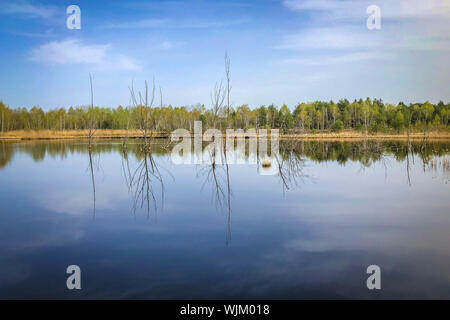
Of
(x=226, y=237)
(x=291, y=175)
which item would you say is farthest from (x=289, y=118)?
(x=226, y=237)

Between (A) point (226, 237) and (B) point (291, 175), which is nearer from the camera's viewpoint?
(A) point (226, 237)

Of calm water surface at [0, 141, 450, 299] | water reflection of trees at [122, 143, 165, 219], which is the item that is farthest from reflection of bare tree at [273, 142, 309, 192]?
water reflection of trees at [122, 143, 165, 219]

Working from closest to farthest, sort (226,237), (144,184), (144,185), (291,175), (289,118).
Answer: (226,237) < (144,185) < (144,184) < (291,175) < (289,118)

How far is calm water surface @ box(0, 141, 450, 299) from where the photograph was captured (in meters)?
2.95

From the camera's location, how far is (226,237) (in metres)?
4.12

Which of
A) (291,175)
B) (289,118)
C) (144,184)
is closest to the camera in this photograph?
(144,184)

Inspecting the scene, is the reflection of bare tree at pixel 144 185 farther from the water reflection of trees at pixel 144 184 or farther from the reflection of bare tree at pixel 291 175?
the reflection of bare tree at pixel 291 175

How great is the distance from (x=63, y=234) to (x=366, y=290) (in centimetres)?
333

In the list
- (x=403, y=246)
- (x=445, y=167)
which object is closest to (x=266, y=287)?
(x=403, y=246)

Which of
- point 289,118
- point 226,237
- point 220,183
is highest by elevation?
point 289,118

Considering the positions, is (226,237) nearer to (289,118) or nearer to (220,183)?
(220,183)

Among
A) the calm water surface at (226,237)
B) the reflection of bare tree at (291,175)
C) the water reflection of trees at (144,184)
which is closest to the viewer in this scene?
the calm water surface at (226,237)

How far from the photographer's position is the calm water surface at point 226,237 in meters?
2.95

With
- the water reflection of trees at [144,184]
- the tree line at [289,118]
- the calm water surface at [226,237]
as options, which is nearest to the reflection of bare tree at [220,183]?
the calm water surface at [226,237]
